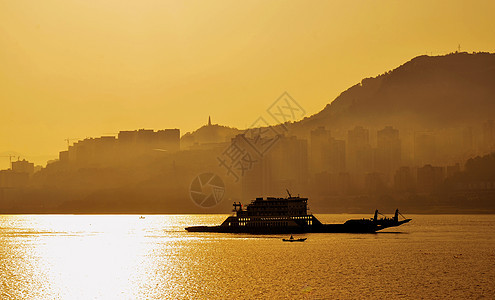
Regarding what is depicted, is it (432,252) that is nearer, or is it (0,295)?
(0,295)

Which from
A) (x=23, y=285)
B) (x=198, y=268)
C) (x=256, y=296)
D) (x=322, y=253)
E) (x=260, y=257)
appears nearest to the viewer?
(x=256, y=296)

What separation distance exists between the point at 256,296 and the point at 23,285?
3929 cm

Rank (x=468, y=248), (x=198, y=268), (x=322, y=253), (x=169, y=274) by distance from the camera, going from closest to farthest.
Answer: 1. (x=169, y=274)
2. (x=198, y=268)
3. (x=322, y=253)
4. (x=468, y=248)

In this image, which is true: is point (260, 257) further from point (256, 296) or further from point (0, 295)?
point (0, 295)

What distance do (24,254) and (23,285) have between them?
69.3m

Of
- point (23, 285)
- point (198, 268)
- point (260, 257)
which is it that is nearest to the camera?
point (23, 285)

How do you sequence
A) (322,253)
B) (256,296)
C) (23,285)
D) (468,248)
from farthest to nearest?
(468,248) → (322,253) → (23,285) → (256,296)

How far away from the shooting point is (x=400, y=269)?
12219 centimetres

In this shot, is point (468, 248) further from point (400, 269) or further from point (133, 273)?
point (133, 273)

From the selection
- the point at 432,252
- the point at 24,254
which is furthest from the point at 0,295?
the point at 432,252

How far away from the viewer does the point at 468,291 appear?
94.4 meters

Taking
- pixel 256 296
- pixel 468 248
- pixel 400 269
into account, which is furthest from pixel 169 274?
pixel 468 248

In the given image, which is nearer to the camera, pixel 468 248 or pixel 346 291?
pixel 346 291

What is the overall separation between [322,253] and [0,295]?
86.3 m
